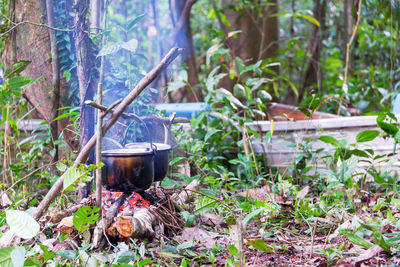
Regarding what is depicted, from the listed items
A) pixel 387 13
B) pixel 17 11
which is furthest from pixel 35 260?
pixel 387 13

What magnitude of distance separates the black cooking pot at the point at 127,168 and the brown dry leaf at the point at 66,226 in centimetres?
23

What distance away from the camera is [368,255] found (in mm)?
1472

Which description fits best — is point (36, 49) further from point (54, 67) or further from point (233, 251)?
point (233, 251)

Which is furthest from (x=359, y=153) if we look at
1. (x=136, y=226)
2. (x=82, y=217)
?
(x=82, y=217)

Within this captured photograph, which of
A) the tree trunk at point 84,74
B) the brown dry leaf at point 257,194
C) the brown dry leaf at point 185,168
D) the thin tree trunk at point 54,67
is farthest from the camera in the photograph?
the brown dry leaf at point 185,168

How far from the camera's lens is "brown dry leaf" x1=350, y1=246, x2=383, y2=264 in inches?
57.6

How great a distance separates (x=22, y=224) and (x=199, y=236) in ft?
2.37

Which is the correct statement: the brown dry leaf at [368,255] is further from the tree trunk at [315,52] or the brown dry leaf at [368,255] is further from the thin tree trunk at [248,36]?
the tree trunk at [315,52]

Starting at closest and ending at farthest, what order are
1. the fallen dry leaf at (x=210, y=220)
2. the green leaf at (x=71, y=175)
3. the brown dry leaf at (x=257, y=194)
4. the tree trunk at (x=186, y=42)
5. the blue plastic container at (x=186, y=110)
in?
1. the green leaf at (x=71, y=175)
2. the fallen dry leaf at (x=210, y=220)
3. the brown dry leaf at (x=257, y=194)
4. the blue plastic container at (x=186, y=110)
5. the tree trunk at (x=186, y=42)

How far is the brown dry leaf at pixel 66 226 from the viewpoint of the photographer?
1.67 m

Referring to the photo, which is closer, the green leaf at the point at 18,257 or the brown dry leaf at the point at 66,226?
the green leaf at the point at 18,257

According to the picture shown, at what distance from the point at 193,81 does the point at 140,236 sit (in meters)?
4.27

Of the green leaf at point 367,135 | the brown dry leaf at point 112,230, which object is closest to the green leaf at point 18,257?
the brown dry leaf at point 112,230

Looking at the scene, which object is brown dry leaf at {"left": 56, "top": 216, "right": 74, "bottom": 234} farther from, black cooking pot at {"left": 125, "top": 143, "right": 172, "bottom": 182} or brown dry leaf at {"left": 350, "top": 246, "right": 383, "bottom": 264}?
brown dry leaf at {"left": 350, "top": 246, "right": 383, "bottom": 264}
